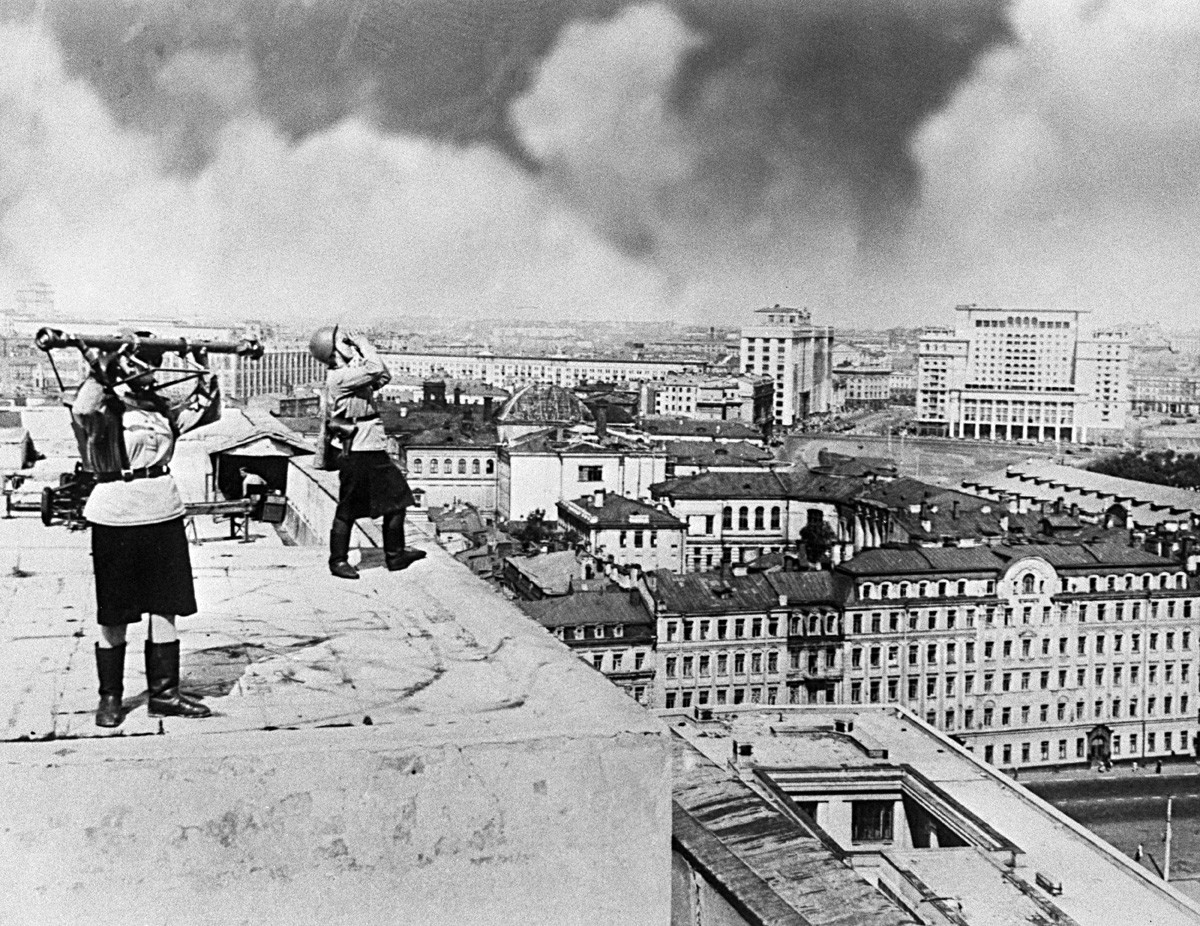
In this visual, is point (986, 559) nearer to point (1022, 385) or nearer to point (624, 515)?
point (624, 515)

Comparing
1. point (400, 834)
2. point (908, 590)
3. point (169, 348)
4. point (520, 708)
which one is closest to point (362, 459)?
point (169, 348)

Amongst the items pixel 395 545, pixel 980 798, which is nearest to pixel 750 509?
pixel 980 798

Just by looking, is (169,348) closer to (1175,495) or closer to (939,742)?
(939,742)

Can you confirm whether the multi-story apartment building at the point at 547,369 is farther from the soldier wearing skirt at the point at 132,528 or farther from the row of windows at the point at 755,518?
the soldier wearing skirt at the point at 132,528

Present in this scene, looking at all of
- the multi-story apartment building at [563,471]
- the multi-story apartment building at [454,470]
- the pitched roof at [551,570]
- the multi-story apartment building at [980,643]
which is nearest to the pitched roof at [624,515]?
the pitched roof at [551,570]

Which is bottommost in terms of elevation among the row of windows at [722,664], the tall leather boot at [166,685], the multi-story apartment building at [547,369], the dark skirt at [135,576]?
the row of windows at [722,664]

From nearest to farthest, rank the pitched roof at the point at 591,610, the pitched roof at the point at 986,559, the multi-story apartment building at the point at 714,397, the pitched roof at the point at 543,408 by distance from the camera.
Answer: the pitched roof at the point at 591,610, the pitched roof at the point at 986,559, the pitched roof at the point at 543,408, the multi-story apartment building at the point at 714,397
